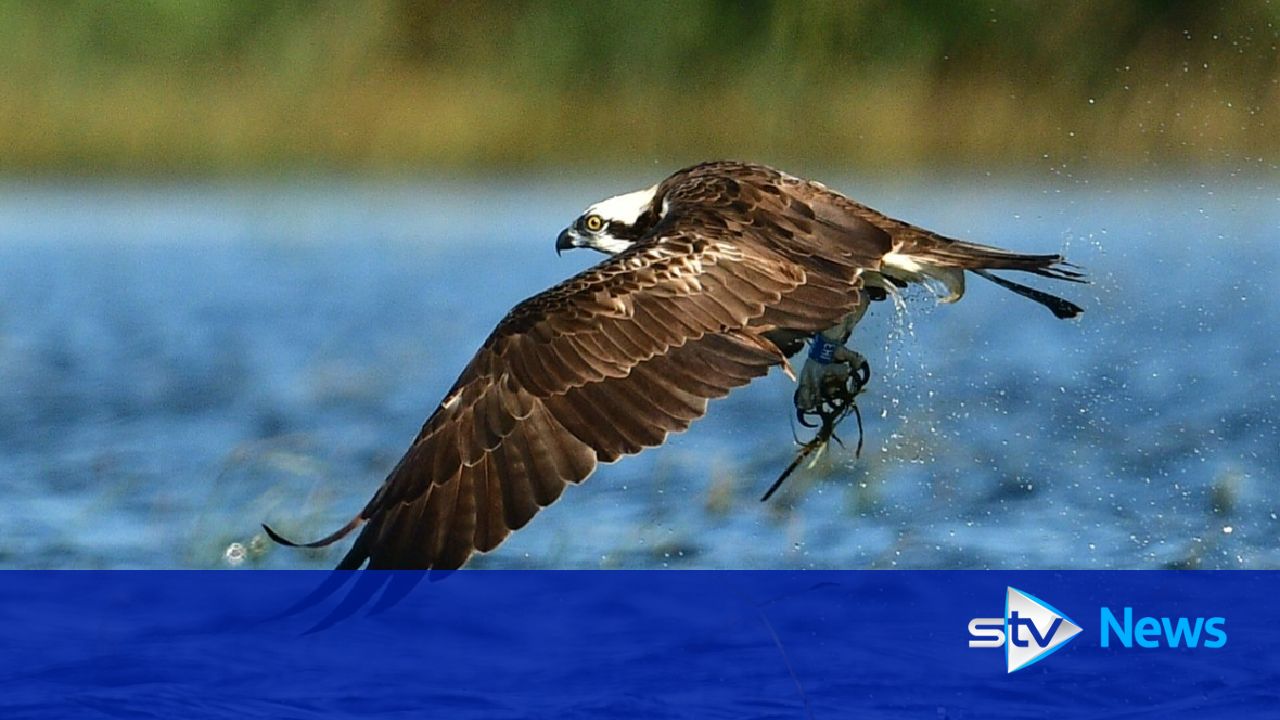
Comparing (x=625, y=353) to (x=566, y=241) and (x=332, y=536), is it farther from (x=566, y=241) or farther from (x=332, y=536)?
(x=566, y=241)

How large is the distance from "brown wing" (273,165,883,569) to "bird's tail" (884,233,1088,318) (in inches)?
14.4

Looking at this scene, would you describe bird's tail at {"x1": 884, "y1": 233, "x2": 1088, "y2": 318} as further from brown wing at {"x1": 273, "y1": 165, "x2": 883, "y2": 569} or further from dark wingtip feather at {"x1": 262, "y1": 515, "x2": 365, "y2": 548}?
dark wingtip feather at {"x1": 262, "y1": 515, "x2": 365, "y2": 548}

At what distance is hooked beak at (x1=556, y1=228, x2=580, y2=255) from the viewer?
20.3 feet

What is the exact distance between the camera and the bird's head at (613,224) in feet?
19.9

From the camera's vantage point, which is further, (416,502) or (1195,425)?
(1195,425)

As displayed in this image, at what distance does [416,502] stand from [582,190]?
341 centimetres

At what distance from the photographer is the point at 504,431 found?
16.4 feet

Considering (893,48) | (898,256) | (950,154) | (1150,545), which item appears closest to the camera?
(898,256)

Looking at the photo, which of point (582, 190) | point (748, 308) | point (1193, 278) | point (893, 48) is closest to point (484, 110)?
point (582, 190)

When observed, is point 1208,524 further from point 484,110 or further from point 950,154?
point 484,110

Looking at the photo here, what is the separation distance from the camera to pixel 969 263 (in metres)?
5.59

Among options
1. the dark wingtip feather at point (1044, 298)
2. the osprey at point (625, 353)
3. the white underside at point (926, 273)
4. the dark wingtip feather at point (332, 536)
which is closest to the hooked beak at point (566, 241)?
the osprey at point (625, 353)
